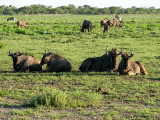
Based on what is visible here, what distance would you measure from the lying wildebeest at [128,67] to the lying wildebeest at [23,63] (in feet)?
10.1

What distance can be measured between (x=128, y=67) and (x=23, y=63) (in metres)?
3.74

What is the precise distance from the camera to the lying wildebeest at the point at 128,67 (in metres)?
10.7

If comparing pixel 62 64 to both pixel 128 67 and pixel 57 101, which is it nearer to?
pixel 128 67

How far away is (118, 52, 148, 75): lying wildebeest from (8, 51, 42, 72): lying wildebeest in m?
3.07

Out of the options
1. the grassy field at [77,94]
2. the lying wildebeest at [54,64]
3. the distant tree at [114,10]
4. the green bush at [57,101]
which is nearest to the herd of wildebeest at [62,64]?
the lying wildebeest at [54,64]

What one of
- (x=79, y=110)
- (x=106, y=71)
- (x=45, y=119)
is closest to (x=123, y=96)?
(x=79, y=110)

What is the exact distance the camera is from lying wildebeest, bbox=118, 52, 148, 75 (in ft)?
35.0

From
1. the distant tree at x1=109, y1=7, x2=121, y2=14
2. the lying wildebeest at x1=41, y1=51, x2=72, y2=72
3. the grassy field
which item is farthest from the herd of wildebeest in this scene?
the distant tree at x1=109, y1=7, x2=121, y2=14

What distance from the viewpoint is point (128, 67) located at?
10.8 metres

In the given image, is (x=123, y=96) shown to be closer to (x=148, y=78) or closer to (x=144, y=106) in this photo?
(x=144, y=106)

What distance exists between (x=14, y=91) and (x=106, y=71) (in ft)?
13.9

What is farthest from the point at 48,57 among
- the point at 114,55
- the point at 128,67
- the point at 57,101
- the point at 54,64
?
the point at 57,101

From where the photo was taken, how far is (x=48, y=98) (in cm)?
675

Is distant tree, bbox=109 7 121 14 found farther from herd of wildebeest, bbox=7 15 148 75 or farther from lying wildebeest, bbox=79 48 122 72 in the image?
herd of wildebeest, bbox=7 15 148 75
